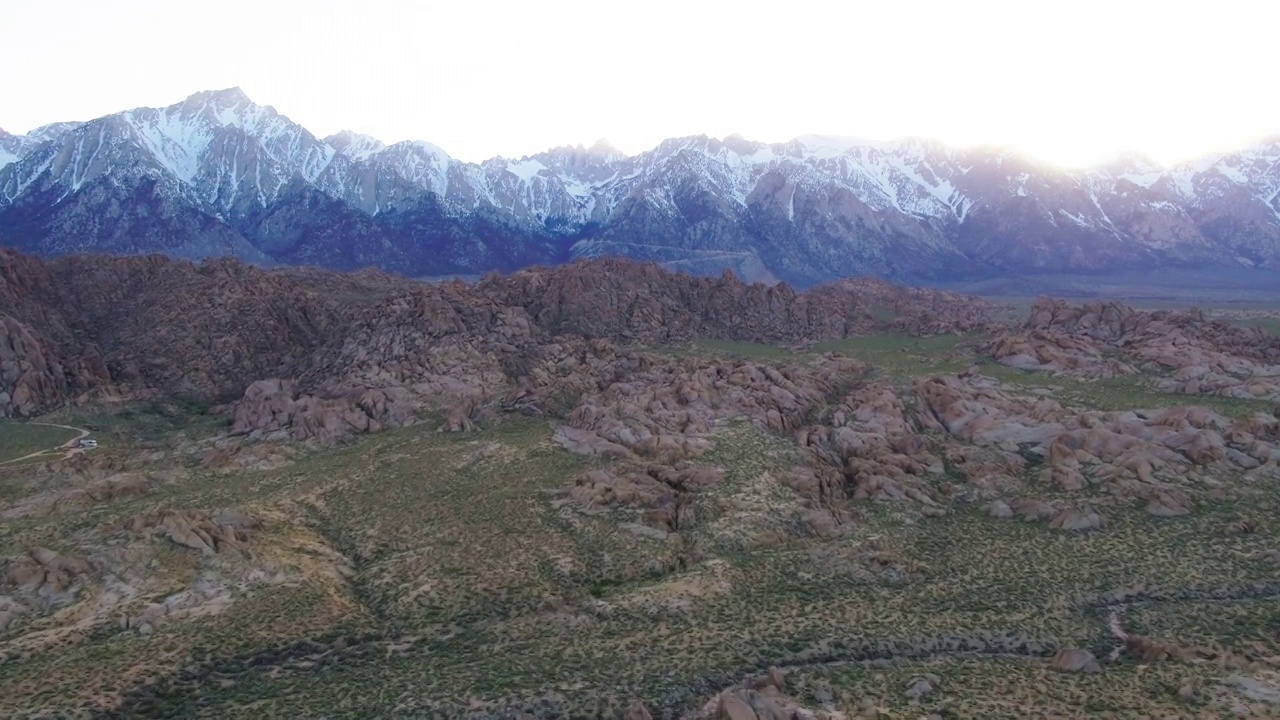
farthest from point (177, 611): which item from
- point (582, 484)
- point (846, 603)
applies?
point (846, 603)

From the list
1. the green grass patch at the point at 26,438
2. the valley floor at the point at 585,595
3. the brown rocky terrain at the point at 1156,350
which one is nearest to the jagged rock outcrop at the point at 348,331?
the green grass patch at the point at 26,438

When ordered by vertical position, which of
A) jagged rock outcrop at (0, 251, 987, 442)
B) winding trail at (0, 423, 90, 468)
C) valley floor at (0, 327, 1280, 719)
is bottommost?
valley floor at (0, 327, 1280, 719)

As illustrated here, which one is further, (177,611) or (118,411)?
(118,411)

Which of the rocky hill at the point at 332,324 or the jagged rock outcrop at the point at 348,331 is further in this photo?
the rocky hill at the point at 332,324

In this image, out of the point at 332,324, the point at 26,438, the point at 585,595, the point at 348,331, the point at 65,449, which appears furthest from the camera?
the point at 332,324

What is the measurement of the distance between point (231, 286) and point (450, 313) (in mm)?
27746

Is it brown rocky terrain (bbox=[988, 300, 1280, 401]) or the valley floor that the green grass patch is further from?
brown rocky terrain (bbox=[988, 300, 1280, 401])

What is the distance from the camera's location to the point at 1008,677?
32594 millimetres

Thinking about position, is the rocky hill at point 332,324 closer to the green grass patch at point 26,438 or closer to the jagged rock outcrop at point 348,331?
the jagged rock outcrop at point 348,331

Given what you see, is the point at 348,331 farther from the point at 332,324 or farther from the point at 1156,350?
the point at 1156,350

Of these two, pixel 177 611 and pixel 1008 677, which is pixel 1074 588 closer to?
pixel 1008 677

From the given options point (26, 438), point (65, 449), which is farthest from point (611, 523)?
point (26, 438)

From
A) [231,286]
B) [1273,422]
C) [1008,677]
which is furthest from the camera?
[231,286]

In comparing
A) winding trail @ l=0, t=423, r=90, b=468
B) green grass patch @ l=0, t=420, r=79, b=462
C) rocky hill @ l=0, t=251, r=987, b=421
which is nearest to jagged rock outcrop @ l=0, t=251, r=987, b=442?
rocky hill @ l=0, t=251, r=987, b=421
